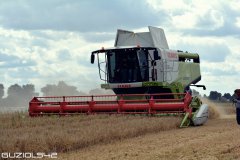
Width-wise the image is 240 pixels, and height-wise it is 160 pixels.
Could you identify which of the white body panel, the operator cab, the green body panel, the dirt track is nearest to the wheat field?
the dirt track

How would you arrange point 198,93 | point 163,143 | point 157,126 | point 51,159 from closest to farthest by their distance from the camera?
point 51,159, point 163,143, point 157,126, point 198,93

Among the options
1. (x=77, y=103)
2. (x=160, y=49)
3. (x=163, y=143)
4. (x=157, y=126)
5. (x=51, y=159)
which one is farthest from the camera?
(x=160, y=49)

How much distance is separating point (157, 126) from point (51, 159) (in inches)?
208

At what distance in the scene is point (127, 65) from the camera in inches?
741

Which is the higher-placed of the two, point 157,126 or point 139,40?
point 139,40

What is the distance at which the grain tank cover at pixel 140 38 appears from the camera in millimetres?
19453

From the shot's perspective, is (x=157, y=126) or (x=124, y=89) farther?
(x=124, y=89)

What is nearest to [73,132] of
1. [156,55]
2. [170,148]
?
[170,148]

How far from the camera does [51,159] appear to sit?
8719 mm

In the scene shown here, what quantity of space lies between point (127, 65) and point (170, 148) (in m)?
9.30

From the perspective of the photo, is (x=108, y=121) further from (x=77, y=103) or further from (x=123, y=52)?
(x=123, y=52)

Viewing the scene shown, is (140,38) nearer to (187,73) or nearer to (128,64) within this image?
(128,64)

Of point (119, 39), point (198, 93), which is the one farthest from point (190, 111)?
point (198, 93)

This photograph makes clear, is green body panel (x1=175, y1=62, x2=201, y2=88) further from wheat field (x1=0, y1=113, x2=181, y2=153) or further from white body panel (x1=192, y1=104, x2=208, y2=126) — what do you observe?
wheat field (x1=0, y1=113, x2=181, y2=153)
